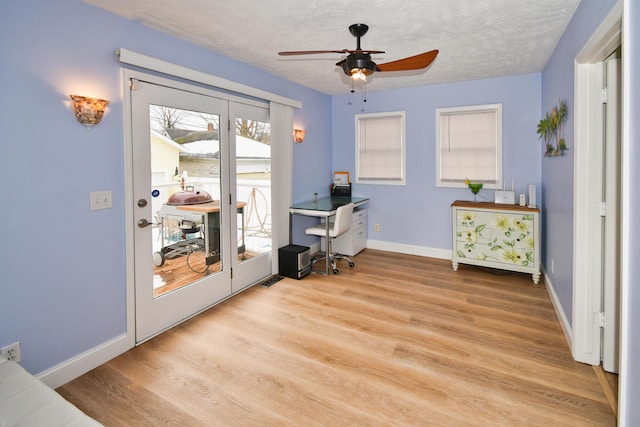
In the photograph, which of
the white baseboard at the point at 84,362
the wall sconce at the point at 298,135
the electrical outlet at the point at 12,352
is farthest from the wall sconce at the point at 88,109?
the wall sconce at the point at 298,135

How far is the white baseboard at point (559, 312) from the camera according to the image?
2583 mm

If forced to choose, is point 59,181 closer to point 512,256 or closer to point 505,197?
point 512,256

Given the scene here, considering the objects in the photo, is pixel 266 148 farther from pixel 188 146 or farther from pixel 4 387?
pixel 4 387

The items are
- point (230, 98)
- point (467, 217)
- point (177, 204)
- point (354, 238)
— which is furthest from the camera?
point (354, 238)

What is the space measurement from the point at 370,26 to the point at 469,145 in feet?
8.38

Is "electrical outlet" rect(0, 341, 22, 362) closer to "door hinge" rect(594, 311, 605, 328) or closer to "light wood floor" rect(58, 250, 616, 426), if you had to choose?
"light wood floor" rect(58, 250, 616, 426)

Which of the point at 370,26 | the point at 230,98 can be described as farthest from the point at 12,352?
the point at 370,26

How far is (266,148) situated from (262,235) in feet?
3.32

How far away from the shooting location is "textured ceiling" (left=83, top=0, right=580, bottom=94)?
2381mm

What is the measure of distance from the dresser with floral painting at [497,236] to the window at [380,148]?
118 cm

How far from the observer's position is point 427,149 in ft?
15.9

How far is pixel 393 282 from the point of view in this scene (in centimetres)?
396

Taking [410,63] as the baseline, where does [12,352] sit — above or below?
below

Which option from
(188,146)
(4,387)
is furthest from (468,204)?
(4,387)
